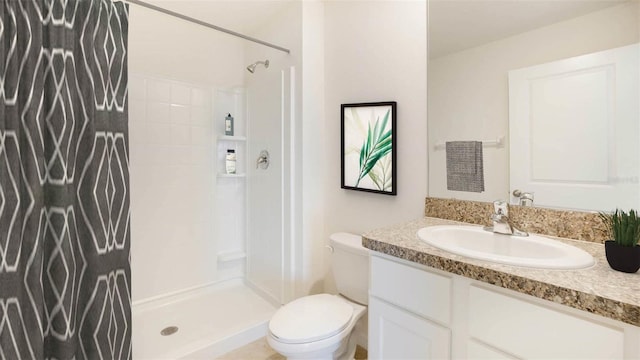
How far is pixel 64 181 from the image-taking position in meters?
1.08

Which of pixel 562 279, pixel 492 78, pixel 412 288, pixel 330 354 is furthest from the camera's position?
pixel 330 354

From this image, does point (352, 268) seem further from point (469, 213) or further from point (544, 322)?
point (544, 322)

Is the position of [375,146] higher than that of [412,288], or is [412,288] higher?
[375,146]

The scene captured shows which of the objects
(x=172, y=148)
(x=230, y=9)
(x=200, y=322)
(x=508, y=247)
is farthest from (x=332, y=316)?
(x=230, y=9)

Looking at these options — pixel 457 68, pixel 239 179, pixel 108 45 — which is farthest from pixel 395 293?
pixel 239 179

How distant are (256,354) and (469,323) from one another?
4.58ft

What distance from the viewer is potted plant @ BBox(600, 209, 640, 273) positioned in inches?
31.8

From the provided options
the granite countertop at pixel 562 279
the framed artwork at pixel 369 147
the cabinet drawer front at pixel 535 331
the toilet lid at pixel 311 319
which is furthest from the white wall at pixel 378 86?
the cabinet drawer front at pixel 535 331

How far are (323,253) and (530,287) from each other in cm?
150

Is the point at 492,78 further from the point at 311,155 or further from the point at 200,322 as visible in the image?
the point at 200,322

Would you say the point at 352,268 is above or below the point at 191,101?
below

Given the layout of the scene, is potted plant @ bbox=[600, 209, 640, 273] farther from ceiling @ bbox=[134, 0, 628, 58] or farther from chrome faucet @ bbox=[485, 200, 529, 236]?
ceiling @ bbox=[134, 0, 628, 58]

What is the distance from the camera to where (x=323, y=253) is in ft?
7.06

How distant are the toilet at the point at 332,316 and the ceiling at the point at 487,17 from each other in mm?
1147
